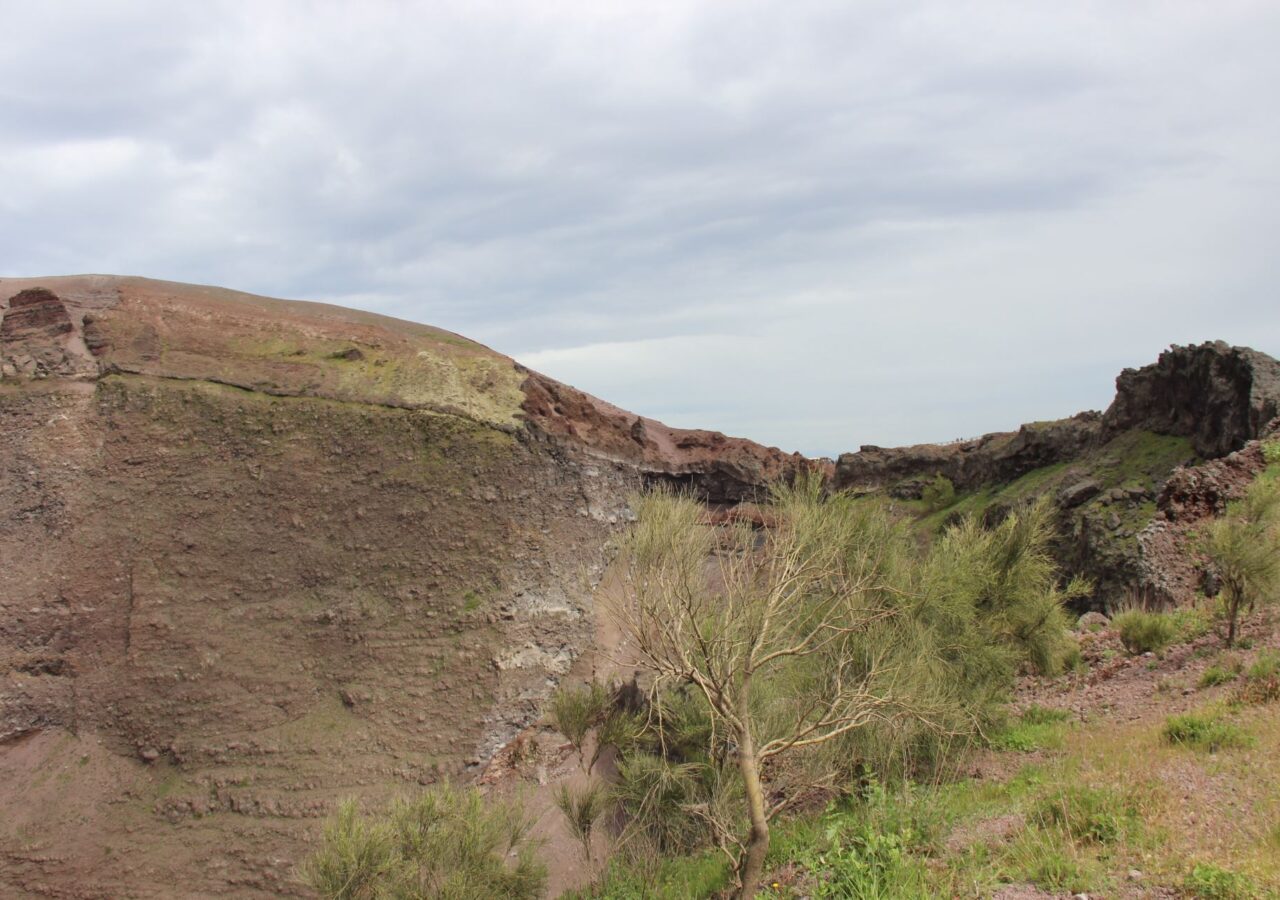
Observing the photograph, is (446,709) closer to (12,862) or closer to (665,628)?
(12,862)

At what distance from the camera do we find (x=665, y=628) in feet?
25.2

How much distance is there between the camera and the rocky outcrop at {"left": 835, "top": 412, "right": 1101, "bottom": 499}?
96.5 ft

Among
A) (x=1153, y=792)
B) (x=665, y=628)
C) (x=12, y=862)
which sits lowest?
(x=12, y=862)

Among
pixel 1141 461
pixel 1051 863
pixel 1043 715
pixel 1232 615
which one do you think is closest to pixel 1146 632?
pixel 1232 615

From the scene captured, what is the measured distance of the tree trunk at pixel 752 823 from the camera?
24.3 ft

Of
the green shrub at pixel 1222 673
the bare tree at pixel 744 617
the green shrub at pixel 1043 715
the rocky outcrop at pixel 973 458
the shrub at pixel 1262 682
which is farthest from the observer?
the rocky outcrop at pixel 973 458

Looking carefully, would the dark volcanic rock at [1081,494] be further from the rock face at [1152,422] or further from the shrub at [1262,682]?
the shrub at [1262,682]

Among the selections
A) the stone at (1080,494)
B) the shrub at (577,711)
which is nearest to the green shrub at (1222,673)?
the shrub at (577,711)

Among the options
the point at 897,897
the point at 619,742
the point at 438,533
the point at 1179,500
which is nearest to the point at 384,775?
the point at 438,533

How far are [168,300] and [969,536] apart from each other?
23803mm

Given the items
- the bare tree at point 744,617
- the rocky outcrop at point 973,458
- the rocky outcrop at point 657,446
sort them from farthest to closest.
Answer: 1. the rocky outcrop at point 973,458
2. the rocky outcrop at point 657,446
3. the bare tree at point 744,617

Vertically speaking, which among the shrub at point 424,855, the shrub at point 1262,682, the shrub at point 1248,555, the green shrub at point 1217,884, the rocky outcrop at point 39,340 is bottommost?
the shrub at point 424,855

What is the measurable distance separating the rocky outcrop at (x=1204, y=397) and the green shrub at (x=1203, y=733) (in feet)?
47.0

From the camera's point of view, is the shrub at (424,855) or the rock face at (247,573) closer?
the shrub at (424,855)
